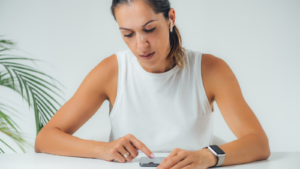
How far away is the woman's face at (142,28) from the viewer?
1.17 meters

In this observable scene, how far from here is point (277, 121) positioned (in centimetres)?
288

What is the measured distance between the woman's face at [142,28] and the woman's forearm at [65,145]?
0.41 meters

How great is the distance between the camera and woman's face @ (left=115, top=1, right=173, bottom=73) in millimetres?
1168

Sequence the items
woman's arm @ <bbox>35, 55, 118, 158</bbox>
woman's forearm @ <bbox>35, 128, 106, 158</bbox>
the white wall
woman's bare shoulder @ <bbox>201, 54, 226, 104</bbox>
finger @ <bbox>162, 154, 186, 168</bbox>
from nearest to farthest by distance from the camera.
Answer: finger @ <bbox>162, 154, 186, 168</bbox>, woman's forearm @ <bbox>35, 128, 106, 158</bbox>, woman's arm @ <bbox>35, 55, 118, 158</bbox>, woman's bare shoulder @ <bbox>201, 54, 226, 104</bbox>, the white wall

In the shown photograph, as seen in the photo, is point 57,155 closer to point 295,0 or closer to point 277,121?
point 277,121

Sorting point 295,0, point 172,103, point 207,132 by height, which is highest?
point 295,0

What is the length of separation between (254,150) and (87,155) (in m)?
0.61

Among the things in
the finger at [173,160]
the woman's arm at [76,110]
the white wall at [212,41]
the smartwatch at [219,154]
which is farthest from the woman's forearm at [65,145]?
the white wall at [212,41]

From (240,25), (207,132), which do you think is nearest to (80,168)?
(207,132)

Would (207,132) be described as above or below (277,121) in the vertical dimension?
above

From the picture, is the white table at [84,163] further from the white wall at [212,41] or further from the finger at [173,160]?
the white wall at [212,41]

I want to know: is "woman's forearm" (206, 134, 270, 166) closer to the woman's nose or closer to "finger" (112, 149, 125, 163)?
"finger" (112, 149, 125, 163)

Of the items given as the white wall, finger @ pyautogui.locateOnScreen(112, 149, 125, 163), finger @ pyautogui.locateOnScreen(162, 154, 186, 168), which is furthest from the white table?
the white wall

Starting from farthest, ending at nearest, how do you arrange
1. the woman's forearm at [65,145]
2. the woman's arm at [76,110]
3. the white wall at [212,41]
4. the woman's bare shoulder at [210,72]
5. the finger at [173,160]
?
the white wall at [212,41], the woman's bare shoulder at [210,72], the woman's arm at [76,110], the woman's forearm at [65,145], the finger at [173,160]
